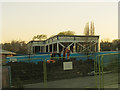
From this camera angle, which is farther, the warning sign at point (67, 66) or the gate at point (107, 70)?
the warning sign at point (67, 66)

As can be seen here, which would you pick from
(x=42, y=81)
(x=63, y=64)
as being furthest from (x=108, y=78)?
(x=42, y=81)

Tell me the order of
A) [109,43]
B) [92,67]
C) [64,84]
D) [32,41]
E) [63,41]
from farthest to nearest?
1. [109,43]
2. [32,41]
3. [63,41]
4. [92,67]
5. [64,84]

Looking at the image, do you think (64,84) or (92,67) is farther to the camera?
(92,67)

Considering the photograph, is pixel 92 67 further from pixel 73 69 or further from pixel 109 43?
pixel 109 43

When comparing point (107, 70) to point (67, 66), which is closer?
point (67, 66)

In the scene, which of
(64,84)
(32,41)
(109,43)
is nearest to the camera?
(64,84)

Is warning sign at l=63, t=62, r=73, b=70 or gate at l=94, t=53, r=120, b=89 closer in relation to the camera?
gate at l=94, t=53, r=120, b=89

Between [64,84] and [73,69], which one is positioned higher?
[73,69]

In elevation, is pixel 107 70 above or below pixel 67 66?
below

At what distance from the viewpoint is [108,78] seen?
28.0 ft

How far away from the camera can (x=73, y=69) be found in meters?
8.26

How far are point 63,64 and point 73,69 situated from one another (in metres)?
0.56

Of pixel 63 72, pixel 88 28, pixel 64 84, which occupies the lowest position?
pixel 64 84

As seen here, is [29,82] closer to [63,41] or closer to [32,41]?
[63,41]
